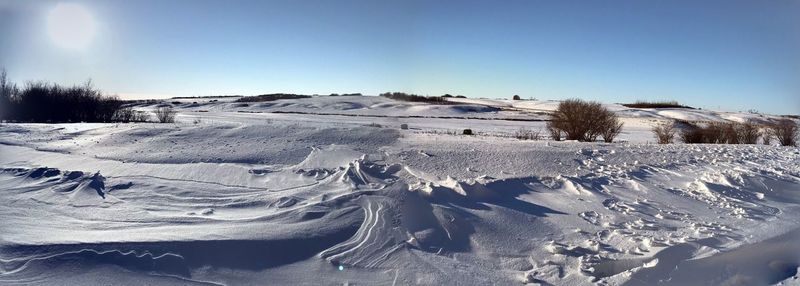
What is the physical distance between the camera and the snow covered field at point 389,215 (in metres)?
4.51

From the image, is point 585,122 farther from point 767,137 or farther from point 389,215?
point 389,215

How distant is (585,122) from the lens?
15.6 m

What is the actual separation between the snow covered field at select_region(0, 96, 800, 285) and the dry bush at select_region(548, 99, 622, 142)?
547 centimetres

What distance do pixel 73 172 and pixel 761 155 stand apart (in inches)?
496

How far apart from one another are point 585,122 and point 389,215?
11469 mm

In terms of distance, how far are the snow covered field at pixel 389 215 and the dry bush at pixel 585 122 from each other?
18.0ft

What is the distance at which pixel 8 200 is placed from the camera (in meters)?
6.26

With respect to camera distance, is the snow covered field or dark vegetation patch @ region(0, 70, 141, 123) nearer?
the snow covered field

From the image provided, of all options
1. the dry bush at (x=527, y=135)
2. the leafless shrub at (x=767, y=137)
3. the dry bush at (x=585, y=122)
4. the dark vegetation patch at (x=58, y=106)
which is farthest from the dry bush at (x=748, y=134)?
the dark vegetation patch at (x=58, y=106)

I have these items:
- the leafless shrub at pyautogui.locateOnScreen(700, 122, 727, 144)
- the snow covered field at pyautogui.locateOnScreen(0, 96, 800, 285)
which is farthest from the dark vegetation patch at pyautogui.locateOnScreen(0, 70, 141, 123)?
the leafless shrub at pyautogui.locateOnScreen(700, 122, 727, 144)

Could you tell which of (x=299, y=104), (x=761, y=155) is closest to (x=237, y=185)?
(x=761, y=155)

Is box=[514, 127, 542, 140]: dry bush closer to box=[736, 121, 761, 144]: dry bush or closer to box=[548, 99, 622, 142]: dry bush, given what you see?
box=[548, 99, 622, 142]: dry bush

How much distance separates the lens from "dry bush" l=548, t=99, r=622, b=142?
51.4 ft

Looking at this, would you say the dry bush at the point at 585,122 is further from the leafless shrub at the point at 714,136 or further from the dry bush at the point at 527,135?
the leafless shrub at the point at 714,136
